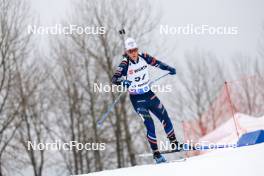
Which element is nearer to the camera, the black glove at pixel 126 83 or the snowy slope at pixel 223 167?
the snowy slope at pixel 223 167

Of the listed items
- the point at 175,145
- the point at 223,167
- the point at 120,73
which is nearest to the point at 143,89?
the point at 120,73

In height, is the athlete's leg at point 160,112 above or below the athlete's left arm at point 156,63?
below

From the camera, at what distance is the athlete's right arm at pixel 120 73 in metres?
9.02

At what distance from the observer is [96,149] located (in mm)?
25578

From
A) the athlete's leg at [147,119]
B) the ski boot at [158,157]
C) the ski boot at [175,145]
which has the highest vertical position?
the athlete's leg at [147,119]

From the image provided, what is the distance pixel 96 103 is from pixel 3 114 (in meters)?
5.46

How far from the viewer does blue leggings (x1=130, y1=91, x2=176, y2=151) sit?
9.13 m

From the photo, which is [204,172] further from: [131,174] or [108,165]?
[108,165]

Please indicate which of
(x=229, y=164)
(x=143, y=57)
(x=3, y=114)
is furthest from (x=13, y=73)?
(x=229, y=164)

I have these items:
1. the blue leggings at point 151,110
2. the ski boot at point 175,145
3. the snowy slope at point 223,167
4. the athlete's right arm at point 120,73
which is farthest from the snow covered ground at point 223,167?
the athlete's right arm at point 120,73

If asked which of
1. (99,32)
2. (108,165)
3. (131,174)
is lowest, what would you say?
(108,165)

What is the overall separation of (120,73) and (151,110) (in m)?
1.02

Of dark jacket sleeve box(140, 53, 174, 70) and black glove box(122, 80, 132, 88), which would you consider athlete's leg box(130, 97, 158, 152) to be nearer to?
black glove box(122, 80, 132, 88)

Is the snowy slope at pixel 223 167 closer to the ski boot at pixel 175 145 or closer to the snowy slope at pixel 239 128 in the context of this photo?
the ski boot at pixel 175 145
